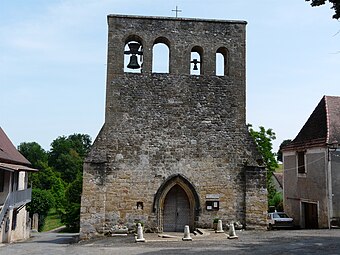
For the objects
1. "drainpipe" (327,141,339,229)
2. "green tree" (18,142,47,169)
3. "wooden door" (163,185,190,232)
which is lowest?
"wooden door" (163,185,190,232)

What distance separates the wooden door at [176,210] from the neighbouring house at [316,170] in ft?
25.1

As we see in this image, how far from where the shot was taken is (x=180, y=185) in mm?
17438

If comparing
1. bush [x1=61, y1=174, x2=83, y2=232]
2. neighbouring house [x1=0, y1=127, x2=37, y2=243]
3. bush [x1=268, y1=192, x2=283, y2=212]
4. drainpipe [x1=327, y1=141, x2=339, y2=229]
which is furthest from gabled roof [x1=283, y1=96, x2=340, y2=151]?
bush [x1=61, y1=174, x2=83, y2=232]

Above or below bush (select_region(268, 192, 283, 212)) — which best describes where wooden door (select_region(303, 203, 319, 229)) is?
below

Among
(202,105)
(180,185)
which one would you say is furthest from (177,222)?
(202,105)

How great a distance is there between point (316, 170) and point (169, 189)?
8941 millimetres

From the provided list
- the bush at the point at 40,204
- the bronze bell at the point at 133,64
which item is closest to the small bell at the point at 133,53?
the bronze bell at the point at 133,64

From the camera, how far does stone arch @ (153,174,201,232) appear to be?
55.9 feet

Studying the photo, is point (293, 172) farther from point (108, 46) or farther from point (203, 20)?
point (108, 46)

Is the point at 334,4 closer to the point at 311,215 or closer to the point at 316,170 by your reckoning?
the point at 316,170

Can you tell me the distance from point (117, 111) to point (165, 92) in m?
2.16

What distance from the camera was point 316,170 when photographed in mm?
21953

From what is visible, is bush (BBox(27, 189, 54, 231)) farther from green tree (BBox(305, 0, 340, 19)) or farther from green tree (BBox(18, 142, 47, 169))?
green tree (BBox(305, 0, 340, 19))

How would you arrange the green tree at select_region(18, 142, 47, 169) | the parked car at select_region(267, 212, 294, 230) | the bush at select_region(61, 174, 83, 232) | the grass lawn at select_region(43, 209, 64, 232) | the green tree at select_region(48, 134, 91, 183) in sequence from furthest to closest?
1. the green tree at select_region(18, 142, 47, 169)
2. the green tree at select_region(48, 134, 91, 183)
3. the grass lawn at select_region(43, 209, 64, 232)
4. the bush at select_region(61, 174, 83, 232)
5. the parked car at select_region(267, 212, 294, 230)
